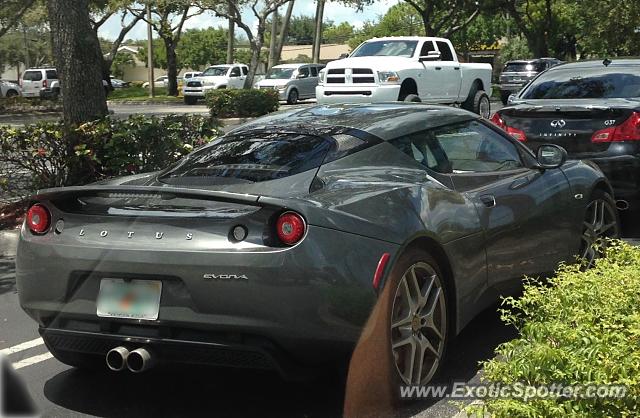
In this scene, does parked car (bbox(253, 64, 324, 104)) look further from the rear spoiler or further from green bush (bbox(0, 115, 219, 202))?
the rear spoiler

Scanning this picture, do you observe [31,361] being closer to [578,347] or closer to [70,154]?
[578,347]

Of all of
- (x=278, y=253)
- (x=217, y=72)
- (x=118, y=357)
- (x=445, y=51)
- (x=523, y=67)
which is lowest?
(x=118, y=357)

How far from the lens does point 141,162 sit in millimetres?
9445

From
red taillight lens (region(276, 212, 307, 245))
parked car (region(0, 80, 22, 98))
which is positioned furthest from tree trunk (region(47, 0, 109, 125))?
parked car (region(0, 80, 22, 98))

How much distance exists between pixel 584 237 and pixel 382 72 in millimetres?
11137

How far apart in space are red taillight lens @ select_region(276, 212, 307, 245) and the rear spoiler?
113 millimetres

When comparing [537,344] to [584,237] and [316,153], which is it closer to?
[316,153]

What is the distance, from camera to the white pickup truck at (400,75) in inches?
654

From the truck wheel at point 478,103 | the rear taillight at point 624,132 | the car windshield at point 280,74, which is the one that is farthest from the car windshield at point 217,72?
the rear taillight at point 624,132

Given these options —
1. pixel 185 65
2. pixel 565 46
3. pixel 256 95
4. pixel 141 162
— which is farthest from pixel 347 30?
pixel 141 162

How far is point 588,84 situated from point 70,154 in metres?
5.71

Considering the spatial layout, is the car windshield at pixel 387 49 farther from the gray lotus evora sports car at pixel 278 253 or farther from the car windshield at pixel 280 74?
the car windshield at pixel 280 74

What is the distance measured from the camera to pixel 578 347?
3.30m

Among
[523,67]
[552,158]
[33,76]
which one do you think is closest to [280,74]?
[523,67]
